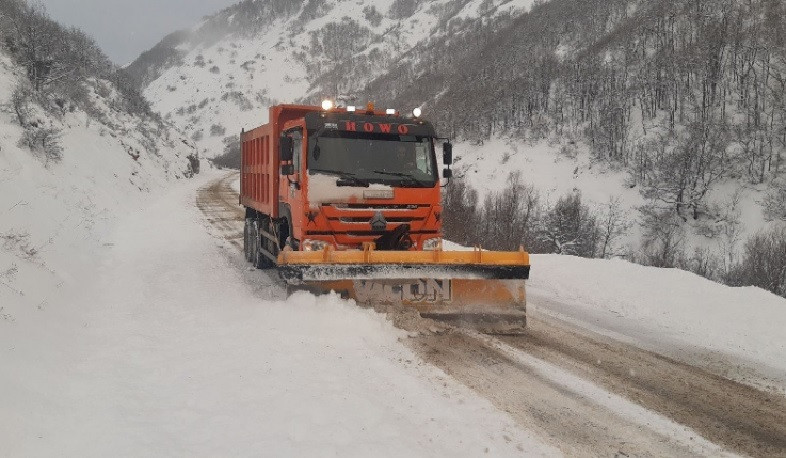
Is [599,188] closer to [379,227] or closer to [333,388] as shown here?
[379,227]

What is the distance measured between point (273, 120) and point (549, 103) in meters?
53.4

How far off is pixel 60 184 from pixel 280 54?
477 feet

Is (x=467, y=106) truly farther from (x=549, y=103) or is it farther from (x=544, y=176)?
(x=544, y=176)

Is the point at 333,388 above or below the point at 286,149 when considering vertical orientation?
below

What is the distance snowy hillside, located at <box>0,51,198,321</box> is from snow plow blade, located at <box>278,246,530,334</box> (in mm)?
3195

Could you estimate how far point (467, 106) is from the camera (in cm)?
6712

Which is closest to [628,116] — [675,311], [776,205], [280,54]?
[776,205]

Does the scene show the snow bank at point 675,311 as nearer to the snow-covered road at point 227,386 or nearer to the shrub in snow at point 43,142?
the snow-covered road at point 227,386

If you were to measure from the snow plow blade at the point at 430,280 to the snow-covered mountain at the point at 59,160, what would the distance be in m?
3.19

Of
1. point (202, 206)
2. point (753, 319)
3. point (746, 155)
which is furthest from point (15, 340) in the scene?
point (746, 155)

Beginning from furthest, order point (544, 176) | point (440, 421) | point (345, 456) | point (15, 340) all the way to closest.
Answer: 1. point (544, 176)
2. point (15, 340)
3. point (440, 421)
4. point (345, 456)

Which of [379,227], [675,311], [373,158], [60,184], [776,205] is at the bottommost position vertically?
[675,311]

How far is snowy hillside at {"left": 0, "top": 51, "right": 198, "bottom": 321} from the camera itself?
687 cm

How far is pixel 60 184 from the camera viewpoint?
1501 centimetres
